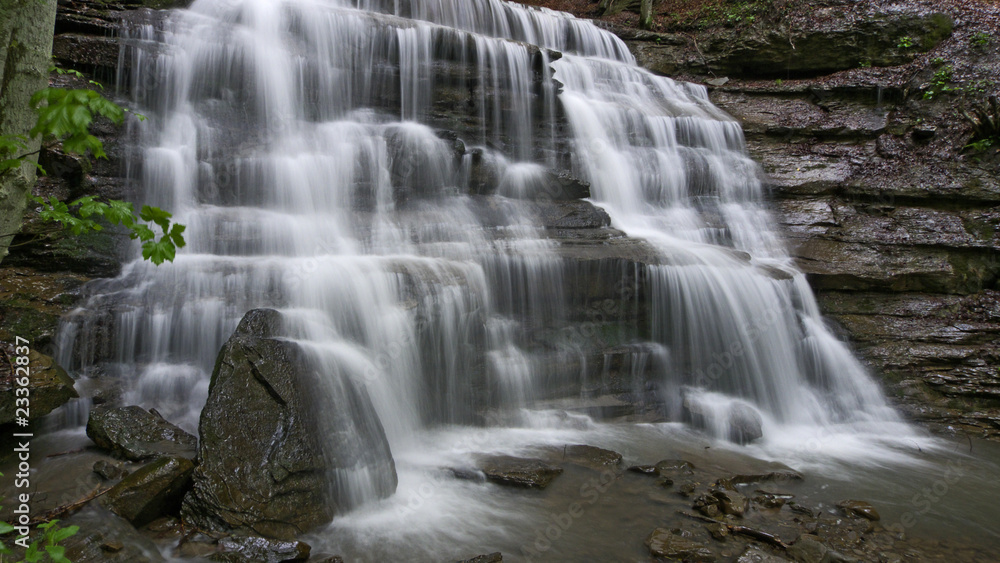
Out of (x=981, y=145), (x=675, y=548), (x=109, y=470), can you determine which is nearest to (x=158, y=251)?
(x=109, y=470)

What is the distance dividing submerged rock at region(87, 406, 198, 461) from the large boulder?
0.53 m

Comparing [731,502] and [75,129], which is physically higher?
[75,129]

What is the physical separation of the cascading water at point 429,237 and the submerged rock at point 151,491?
1167mm

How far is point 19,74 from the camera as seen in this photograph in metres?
2.10

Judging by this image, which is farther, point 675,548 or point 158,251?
point 675,548

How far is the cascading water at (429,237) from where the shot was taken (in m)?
5.93

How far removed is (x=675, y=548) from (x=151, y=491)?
358 centimetres

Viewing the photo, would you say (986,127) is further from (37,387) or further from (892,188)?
(37,387)

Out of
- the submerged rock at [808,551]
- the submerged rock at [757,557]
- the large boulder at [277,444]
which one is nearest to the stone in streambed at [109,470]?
the large boulder at [277,444]

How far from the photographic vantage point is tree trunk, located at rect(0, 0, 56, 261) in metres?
2.05

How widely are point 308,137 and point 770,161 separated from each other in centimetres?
908

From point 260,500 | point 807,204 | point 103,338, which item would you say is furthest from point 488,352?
point 807,204

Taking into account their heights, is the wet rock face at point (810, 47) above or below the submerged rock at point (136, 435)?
above

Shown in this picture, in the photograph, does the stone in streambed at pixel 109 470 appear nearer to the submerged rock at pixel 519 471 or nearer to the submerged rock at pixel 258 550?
the submerged rock at pixel 258 550
